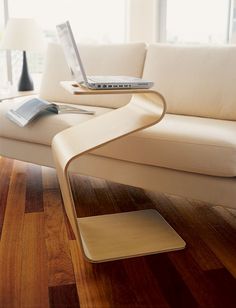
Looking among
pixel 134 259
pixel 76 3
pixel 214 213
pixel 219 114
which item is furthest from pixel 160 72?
pixel 76 3

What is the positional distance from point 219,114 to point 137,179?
610 millimetres

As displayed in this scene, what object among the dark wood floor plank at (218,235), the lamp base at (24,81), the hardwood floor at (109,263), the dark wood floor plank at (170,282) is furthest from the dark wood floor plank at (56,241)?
the lamp base at (24,81)

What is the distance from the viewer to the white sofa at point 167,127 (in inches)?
63.2

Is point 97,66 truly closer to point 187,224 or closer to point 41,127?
point 41,127

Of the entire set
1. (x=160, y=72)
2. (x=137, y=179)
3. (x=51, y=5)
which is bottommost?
(x=137, y=179)

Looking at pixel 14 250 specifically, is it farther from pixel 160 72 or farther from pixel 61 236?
Result: pixel 160 72

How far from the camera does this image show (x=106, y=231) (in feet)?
5.62

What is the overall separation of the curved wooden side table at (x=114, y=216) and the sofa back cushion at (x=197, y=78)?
45cm

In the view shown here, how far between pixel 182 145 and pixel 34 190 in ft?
3.29

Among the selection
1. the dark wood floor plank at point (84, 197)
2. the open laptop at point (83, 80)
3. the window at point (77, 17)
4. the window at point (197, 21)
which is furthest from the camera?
the window at point (77, 17)

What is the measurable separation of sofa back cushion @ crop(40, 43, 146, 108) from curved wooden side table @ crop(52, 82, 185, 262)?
617mm

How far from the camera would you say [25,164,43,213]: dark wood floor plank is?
6.55 feet

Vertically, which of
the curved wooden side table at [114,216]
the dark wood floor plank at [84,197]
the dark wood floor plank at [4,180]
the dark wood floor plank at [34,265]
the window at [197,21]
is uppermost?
the window at [197,21]

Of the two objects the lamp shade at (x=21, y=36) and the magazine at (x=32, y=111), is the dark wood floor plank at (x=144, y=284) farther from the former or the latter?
the lamp shade at (x=21, y=36)
